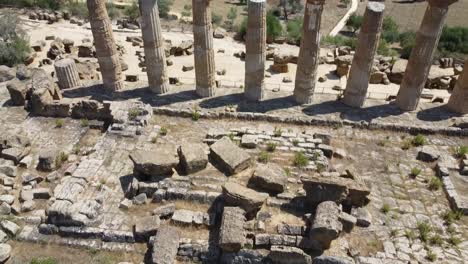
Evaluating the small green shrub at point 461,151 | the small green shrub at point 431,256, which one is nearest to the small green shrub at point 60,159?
the small green shrub at point 431,256

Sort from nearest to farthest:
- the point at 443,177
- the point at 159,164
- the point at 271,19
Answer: the point at 159,164
the point at 443,177
the point at 271,19

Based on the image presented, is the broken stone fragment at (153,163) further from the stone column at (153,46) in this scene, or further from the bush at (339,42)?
the bush at (339,42)

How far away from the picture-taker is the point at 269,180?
12594mm

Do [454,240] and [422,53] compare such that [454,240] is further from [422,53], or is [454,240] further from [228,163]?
[422,53]

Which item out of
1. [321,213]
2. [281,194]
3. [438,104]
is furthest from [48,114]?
[438,104]

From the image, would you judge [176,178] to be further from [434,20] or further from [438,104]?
[438,104]

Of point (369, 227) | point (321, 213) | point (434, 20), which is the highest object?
point (434, 20)

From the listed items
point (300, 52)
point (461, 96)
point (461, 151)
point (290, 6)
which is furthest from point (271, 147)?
point (290, 6)

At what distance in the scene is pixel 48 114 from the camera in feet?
59.2

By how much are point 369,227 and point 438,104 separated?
387 inches

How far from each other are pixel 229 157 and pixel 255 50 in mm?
5980

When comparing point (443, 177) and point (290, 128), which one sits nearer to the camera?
point (443, 177)

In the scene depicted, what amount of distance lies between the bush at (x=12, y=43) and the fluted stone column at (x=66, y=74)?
499 centimetres

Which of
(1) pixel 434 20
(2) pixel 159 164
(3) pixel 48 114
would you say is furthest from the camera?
(3) pixel 48 114
